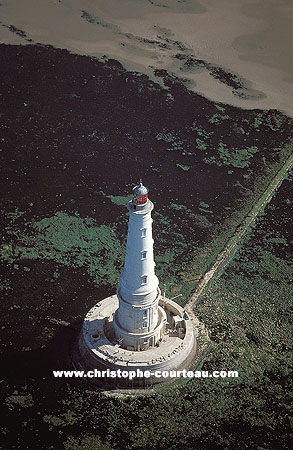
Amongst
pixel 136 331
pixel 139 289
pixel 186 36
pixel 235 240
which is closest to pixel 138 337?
pixel 136 331

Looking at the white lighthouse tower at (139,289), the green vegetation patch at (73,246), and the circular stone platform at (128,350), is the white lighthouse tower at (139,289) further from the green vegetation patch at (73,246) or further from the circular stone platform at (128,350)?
the green vegetation patch at (73,246)

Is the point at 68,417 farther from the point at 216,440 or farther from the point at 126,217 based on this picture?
the point at 126,217

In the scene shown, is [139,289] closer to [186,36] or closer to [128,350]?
[128,350]

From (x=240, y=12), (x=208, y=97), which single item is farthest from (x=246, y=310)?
(x=240, y=12)

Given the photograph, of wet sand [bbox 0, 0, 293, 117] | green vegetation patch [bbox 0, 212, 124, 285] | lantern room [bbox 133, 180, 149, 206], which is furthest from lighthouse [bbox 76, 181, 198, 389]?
wet sand [bbox 0, 0, 293, 117]

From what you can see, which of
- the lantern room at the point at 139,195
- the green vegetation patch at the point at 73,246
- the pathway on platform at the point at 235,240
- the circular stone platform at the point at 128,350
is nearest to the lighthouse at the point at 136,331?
the circular stone platform at the point at 128,350

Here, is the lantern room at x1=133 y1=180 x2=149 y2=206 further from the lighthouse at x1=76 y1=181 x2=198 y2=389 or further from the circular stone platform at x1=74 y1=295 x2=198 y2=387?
the circular stone platform at x1=74 y1=295 x2=198 y2=387
